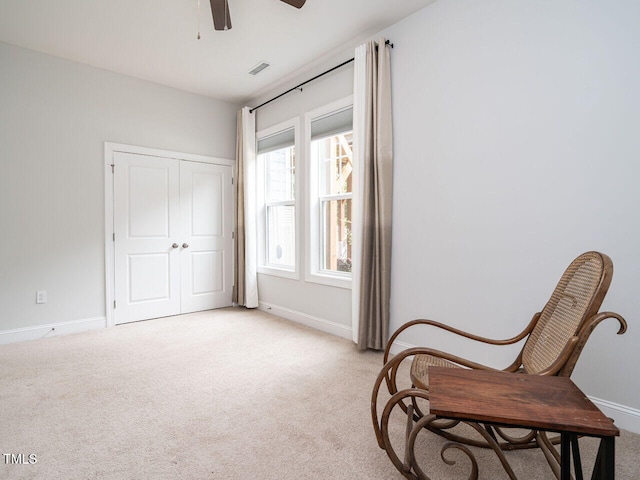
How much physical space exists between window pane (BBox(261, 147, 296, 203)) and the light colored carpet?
6.35ft

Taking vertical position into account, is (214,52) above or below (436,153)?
above

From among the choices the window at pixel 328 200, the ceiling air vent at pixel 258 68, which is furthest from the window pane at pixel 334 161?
the ceiling air vent at pixel 258 68

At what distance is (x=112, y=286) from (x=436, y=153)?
143 inches

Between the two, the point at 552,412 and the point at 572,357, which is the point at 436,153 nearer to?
the point at 572,357

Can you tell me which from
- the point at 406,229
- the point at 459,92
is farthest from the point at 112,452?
the point at 459,92

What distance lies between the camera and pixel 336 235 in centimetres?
374

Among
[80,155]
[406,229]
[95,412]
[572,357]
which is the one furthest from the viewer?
[80,155]

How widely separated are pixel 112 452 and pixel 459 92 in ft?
9.99

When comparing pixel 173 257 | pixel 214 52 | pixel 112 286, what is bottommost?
pixel 112 286

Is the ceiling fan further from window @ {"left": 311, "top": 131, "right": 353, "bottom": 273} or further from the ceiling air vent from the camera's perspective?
window @ {"left": 311, "top": 131, "right": 353, "bottom": 273}

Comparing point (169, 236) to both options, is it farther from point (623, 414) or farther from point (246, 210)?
point (623, 414)

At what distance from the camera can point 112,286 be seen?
12.4 feet

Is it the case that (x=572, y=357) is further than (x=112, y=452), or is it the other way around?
(x=112, y=452)

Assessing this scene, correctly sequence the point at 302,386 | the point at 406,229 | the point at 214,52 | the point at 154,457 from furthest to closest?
the point at 214,52 → the point at 406,229 → the point at 302,386 → the point at 154,457
